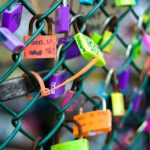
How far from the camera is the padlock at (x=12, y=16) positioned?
88cm

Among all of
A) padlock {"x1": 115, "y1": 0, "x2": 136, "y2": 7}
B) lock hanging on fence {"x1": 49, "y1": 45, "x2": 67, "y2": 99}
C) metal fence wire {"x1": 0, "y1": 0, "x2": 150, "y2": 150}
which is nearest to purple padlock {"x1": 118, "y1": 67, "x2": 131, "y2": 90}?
metal fence wire {"x1": 0, "y1": 0, "x2": 150, "y2": 150}

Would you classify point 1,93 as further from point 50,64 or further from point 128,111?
point 128,111

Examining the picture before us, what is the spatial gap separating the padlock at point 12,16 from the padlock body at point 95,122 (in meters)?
0.35

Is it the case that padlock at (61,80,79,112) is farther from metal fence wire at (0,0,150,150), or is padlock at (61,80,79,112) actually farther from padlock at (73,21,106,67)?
padlock at (73,21,106,67)

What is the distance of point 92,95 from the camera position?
1.33 meters

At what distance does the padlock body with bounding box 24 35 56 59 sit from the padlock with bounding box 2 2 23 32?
48 millimetres

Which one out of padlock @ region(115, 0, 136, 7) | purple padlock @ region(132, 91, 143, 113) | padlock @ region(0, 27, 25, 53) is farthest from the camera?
purple padlock @ region(132, 91, 143, 113)

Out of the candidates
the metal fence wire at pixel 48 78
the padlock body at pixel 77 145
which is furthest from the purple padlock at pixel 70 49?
the padlock body at pixel 77 145

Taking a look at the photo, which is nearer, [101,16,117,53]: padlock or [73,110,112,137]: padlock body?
[73,110,112,137]: padlock body

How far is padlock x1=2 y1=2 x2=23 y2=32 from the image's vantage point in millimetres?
885

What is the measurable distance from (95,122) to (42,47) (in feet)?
0.96

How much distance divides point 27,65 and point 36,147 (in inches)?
9.3

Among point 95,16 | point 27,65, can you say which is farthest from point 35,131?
point 95,16

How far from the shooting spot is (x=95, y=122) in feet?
3.53
